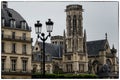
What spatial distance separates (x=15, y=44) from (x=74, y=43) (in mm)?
60402

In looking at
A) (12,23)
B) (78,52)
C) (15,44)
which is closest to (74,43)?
(78,52)

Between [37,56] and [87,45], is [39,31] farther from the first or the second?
[87,45]

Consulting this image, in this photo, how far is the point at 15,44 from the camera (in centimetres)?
6100

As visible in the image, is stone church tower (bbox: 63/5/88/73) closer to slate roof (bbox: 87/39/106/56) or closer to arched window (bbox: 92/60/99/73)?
arched window (bbox: 92/60/99/73)

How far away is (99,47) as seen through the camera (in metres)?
125

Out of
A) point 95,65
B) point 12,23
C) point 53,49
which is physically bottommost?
point 95,65

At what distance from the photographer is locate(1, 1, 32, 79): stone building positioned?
193ft

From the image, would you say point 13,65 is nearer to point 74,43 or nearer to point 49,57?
point 49,57

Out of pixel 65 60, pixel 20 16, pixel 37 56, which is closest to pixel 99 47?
pixel 65 60

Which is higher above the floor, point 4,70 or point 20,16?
point 20,16

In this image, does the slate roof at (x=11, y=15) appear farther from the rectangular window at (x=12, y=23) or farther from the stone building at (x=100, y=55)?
the stone building at (x=100, y=55)

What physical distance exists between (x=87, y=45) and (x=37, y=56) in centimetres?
2485

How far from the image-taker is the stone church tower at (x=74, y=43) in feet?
393

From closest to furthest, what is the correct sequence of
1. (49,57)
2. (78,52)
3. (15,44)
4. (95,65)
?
1. (15,44)
2. (49,57)
3. (78,52)
4. (95,65)
